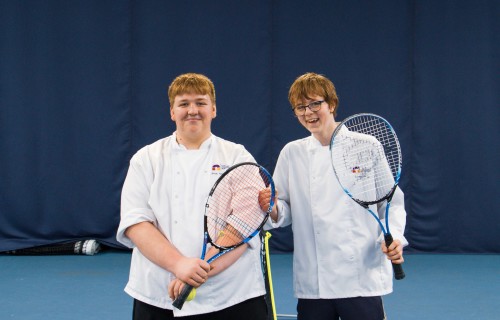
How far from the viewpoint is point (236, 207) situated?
90.6 inches

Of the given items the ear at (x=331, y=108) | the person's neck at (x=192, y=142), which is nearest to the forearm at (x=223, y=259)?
the person's neck at (x=192, y=142)

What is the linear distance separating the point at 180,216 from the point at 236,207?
9.0 inches

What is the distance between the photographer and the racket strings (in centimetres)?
225

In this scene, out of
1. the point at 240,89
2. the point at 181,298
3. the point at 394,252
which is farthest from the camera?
the point at 240,89

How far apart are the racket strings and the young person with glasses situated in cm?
24

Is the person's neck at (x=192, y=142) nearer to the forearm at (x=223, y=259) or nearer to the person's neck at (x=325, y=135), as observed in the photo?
the forearm at (x=223, y=259)

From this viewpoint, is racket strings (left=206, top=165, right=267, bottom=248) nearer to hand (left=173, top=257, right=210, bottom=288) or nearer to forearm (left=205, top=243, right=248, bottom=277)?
forearm (left=205, top=243, right=248, bottom=277)

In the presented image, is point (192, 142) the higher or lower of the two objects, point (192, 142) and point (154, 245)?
the higher

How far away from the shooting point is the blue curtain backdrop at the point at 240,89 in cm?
707

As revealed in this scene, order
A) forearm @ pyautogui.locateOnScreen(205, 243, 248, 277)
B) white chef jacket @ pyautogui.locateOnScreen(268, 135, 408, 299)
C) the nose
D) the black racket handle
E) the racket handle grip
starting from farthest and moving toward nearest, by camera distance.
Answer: white chef jacket @ pyautogui.locateOnScreen(268, 135, 408, 299) → the black racket handle → the nose → forearm @ pyautogui.locateOnScreen(205, 243, 248, 277) → the racket handle grip

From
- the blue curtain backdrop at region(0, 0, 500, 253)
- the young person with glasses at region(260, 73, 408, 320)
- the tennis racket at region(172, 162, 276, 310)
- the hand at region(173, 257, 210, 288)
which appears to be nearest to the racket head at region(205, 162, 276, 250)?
the tennis racket at region(172, 162, 276, 310)

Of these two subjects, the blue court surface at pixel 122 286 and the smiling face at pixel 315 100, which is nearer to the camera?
the smiling face at pixel 315 100

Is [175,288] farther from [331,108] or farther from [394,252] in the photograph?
[331,108]

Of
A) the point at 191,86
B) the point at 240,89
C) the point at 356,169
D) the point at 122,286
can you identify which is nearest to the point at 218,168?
the point at 191,86
